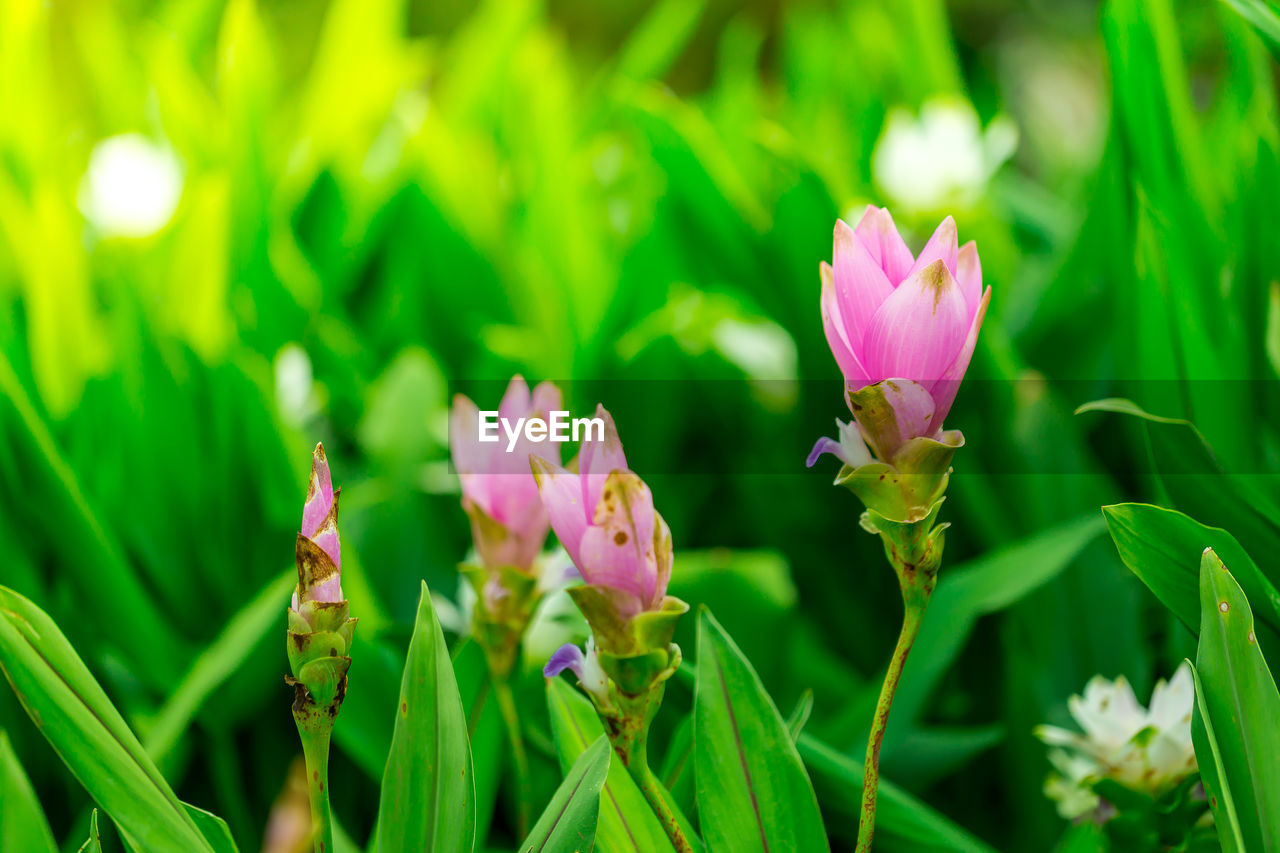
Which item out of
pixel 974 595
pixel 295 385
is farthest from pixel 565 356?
pixel 974 595

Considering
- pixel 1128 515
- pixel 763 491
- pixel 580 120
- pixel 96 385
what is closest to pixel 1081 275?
pixel 763 491

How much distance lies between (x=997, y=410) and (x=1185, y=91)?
22 cm

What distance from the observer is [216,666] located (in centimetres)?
48

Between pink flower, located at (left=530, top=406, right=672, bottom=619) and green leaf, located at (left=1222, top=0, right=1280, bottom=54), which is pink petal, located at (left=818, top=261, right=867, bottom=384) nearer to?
pink flower, located at (left=530, top=406, right=672, bottom=619)

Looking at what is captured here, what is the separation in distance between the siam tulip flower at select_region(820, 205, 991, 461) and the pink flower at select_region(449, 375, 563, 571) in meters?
0.14

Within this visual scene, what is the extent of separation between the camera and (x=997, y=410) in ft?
2.18

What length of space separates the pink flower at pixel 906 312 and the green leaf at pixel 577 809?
14cm

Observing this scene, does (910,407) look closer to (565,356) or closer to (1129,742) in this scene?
(1129,742)

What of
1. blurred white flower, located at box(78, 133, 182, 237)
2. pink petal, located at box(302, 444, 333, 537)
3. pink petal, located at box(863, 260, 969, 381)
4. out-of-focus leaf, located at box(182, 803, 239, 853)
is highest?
blurred white flower, located at box(78, 133, 182, 237)

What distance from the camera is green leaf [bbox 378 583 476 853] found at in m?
0.31

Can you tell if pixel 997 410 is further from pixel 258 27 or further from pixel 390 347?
pixel 258 27

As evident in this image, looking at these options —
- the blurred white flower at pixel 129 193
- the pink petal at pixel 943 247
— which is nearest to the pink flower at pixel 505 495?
the pink petal at pixel 943 247

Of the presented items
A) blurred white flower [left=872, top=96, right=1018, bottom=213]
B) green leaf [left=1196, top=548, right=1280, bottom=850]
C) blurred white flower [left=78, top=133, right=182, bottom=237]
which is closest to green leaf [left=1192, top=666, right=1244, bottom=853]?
green leaf [left=1196, top=548, right=1280, bottom=850]

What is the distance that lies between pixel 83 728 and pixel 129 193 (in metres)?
0.65
